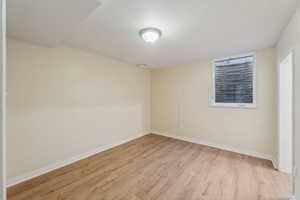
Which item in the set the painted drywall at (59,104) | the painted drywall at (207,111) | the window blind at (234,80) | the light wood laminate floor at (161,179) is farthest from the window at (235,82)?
the painted drywall at (59,104)

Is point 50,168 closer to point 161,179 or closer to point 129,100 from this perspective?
point 161,179

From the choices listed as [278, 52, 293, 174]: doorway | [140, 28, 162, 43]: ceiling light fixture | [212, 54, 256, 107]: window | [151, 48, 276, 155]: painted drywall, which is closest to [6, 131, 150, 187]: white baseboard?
[151, 48, 276, 155]: painted drywall

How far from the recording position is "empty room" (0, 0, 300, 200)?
146 cm

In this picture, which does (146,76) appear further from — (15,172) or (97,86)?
(15,172)

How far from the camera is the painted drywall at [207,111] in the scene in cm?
256

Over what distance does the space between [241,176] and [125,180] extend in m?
1.90

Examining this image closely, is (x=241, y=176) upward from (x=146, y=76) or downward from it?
downward

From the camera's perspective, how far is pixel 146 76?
4320 mm

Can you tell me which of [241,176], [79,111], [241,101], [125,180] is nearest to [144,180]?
[125,180]

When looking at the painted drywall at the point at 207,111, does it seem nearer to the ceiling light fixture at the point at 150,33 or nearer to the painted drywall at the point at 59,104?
the painted drywall at the point at 59,104

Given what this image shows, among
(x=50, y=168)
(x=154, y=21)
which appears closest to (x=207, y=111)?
(x=154, y=21)

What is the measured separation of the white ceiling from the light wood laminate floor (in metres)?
2.19

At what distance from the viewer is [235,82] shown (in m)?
2.96

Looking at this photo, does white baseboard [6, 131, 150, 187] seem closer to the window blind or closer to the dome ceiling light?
the dome ceiling light
